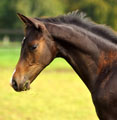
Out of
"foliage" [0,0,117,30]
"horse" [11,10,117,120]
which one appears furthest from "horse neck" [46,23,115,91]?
"foliage" [0,0,117,30]

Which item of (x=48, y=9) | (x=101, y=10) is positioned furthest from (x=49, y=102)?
(x=101, y=10)

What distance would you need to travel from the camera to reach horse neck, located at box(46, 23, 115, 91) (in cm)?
568

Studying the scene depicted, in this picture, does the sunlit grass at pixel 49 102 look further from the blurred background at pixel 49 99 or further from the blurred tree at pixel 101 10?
the blurred tree at pixel 101 10

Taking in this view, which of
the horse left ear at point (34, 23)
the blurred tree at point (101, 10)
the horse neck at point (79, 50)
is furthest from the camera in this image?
the blurred tree at point (101, 10)

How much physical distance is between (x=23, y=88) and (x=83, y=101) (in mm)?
7670

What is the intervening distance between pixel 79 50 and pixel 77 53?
0.17 feet

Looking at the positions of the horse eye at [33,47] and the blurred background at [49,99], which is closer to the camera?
the horse eye at [33,47]

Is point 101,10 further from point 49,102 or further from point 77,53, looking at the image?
point 77,53

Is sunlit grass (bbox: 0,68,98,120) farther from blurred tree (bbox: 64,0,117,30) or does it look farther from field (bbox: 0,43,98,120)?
blurred tree (bbox: 64,0,117,30)

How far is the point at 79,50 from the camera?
5.71 metres

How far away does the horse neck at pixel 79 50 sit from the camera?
5679 millimetres

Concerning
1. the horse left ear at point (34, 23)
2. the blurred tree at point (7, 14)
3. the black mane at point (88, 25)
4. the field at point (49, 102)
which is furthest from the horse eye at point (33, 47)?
the blurred tree at point (7, 14)

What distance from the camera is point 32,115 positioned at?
35.1 feet

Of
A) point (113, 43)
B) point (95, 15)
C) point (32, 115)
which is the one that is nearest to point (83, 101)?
point (32, 115)
